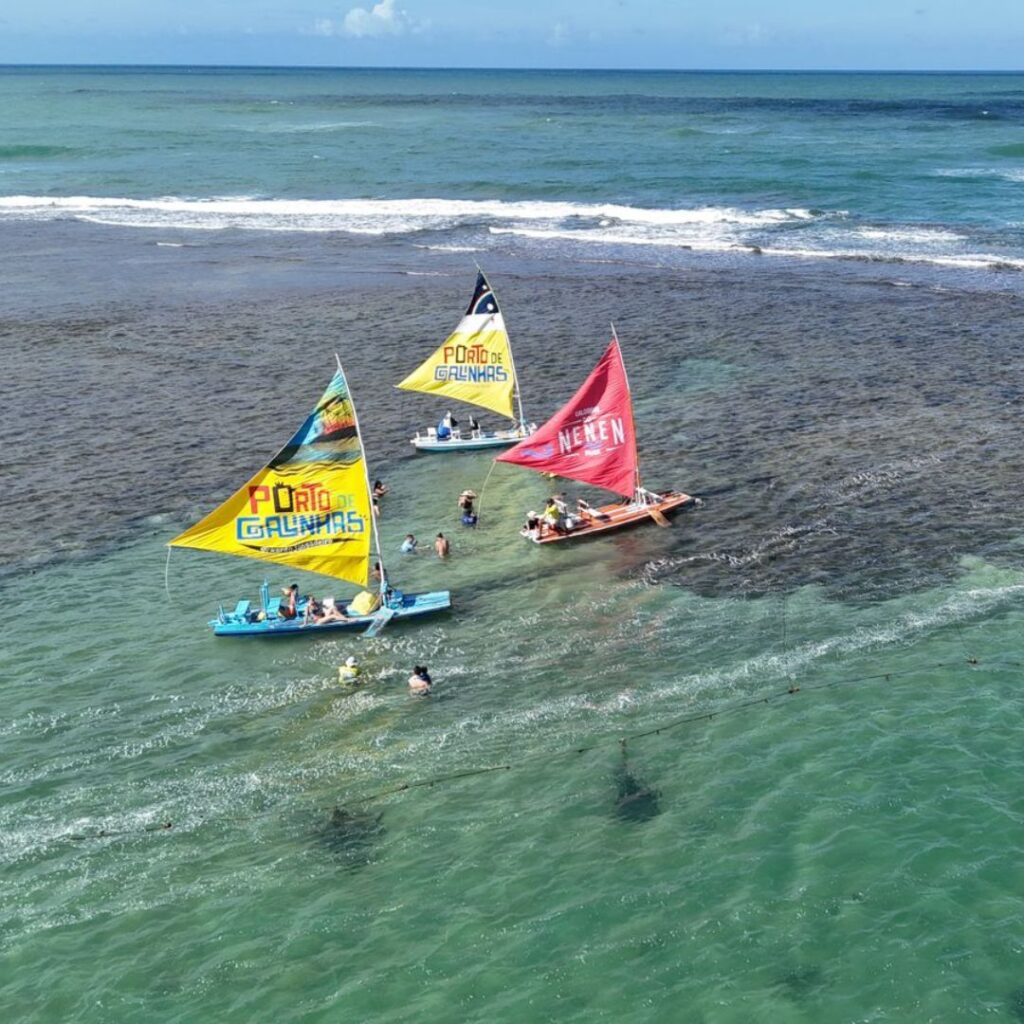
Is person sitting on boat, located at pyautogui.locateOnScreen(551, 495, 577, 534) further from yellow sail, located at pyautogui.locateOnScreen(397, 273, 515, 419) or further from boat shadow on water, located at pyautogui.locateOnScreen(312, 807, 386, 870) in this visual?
boat shadow on water, located at pyautogui.locateOnScreen(312, 807, 386, 870)

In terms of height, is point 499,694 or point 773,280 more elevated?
point 773,280

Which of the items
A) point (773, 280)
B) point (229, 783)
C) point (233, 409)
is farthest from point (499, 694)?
point (773, 280)

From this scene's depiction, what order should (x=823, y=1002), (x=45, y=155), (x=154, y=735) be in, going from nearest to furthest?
(x=823, y=1002) < (x=154, y=735) < (x=45, y=155)

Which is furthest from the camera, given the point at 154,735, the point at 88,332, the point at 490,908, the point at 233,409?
the point at 88,332

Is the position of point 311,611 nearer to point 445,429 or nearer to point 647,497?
point 647,497

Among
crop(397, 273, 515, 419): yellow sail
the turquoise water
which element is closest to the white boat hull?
crop(397, 273, 515, 419): yellow sail

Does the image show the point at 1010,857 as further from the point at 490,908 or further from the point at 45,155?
the point at 45,155

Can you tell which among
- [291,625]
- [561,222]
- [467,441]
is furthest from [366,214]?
[291,625]
